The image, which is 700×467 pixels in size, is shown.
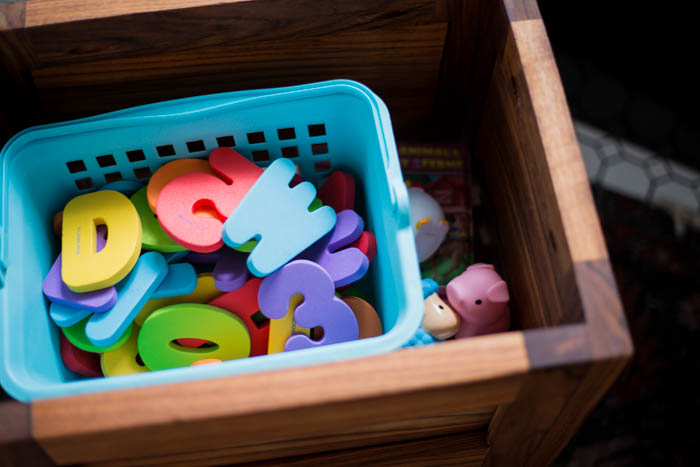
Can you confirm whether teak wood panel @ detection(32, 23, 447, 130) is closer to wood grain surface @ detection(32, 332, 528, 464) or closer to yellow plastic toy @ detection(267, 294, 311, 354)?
yellow plastic toy @ detection(267, 294, 311, 354)

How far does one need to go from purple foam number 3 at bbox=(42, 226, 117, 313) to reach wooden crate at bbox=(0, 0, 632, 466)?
0.18m

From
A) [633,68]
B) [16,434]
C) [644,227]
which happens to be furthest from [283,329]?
[633,68]

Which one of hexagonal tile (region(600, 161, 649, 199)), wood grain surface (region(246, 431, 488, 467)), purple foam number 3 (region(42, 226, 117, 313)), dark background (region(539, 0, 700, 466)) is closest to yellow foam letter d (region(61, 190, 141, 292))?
purple foam number 3 (region(42, 226, 117, 313))

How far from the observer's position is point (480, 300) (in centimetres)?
76

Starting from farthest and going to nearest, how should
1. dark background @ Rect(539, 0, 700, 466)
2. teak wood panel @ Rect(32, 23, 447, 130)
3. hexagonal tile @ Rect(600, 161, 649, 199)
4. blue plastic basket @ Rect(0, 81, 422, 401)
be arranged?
hexagonal tile @ Rect(600, 161, 649, 199) < dark background @ Rect(539, 0, 700, 466) < teak wood panel @ Rect(32, 23, 447, 130) < blue plastic basket @ Rect(0, 81, 422, 401)

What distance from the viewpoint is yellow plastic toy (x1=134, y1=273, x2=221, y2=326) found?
0.75 m

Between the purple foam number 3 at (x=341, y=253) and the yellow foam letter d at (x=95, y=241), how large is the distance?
0.20 m

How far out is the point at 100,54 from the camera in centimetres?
75

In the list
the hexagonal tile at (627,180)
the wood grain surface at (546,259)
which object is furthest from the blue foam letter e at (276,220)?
the hexagonal tile at (627,180)

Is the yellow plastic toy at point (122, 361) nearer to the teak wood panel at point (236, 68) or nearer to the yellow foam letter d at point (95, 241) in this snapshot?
the yellow foam letter d at point (95, 241)

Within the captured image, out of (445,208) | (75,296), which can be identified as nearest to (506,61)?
(445,208)

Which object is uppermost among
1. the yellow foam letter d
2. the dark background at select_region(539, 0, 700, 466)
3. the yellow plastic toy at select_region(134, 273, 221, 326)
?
the yellow foam letter d

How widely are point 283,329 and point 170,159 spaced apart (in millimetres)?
256

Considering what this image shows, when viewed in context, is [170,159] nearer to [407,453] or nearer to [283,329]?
[283,329]
